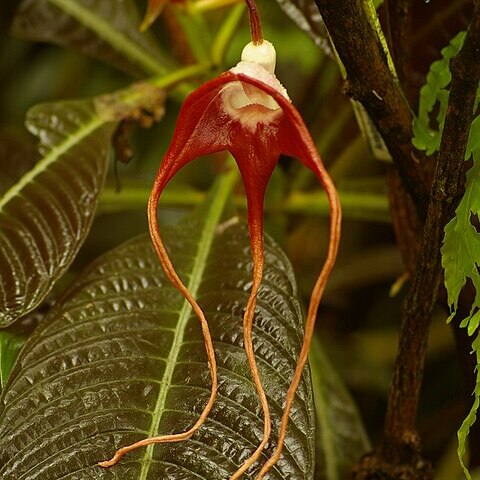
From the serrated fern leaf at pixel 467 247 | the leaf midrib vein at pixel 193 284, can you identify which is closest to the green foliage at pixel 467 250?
the serrated fern leaf at pixel 467 247

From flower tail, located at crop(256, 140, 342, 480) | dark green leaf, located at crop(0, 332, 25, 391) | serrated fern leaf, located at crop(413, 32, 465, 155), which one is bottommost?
flower tail, located at crop(256, 140, 342, 480)

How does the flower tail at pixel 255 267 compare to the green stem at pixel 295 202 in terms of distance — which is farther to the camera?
the green stem at pixel 295 202

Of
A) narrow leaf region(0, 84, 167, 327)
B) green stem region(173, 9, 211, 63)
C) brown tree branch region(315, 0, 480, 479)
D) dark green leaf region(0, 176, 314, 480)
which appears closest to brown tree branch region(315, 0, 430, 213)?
brown tree branch region(315, 0, 480, 479)

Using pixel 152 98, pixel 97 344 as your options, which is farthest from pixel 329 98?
pixel 97 344

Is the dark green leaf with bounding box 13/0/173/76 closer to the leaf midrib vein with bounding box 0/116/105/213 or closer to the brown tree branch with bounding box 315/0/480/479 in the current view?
the leaf midrib vein with bounding box 0/116/105/213

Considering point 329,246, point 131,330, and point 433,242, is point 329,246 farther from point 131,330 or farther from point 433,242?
point 131,330

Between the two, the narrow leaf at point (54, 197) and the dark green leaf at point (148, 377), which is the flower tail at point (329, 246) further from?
the narrow leaf at point (54, 197)

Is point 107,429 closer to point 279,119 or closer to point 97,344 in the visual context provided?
point 97,344
